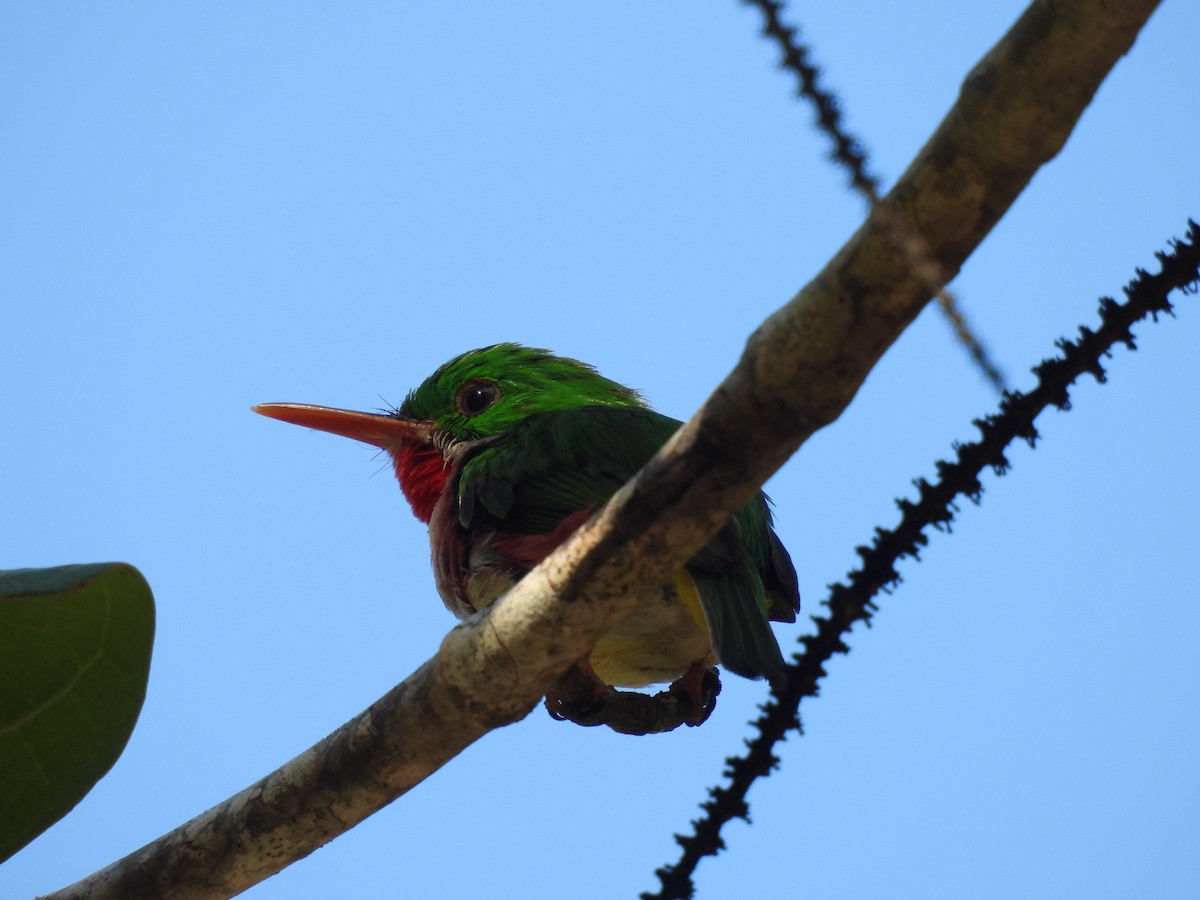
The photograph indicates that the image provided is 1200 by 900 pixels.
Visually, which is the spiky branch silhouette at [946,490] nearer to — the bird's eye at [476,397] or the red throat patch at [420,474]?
the red throat patch at [420,474]

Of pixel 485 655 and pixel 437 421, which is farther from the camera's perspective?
pixel 437 421

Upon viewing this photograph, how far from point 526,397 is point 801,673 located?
3512 mm

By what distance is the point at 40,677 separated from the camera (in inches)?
82.7

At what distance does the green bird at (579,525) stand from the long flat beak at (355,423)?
0.26 metres

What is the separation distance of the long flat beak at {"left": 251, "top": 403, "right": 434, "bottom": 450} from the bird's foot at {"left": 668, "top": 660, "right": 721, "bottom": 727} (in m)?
1.72

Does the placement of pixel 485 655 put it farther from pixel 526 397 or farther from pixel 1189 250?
pixel 526 397

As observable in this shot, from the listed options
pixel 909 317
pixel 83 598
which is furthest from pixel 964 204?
pixel 83 598

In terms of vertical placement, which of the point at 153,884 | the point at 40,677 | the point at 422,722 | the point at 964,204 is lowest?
the point at 153,884

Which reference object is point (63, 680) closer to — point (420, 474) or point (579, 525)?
point (579, 525)

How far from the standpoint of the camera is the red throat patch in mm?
4570

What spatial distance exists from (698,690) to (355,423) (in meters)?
2.12

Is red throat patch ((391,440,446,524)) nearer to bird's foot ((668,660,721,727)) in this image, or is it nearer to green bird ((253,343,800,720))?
green bird ((253,343,800,720))

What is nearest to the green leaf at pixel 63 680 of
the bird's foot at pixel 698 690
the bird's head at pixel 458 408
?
the bird's foot at pixel 698 690

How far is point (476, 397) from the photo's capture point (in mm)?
4805
